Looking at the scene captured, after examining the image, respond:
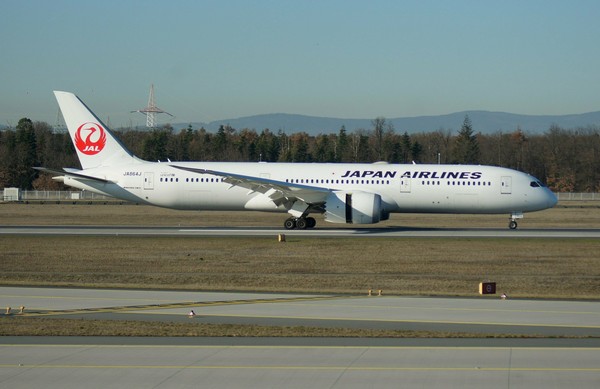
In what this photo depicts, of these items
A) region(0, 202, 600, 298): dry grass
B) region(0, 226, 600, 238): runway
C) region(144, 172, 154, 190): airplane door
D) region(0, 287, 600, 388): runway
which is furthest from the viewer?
region(144, 172, 154, 190): airplane door

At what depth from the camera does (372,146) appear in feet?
401

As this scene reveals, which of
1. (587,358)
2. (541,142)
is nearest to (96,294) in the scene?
(587,358)

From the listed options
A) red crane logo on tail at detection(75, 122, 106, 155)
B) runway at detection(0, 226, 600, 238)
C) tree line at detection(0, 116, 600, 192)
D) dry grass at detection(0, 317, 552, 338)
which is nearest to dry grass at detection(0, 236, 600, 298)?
runway at detection(0, 226, 600, 238)

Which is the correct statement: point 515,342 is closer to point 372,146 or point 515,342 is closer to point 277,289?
point 277,289

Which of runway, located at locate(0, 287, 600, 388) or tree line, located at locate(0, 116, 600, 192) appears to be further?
tree line, located at locate(0, 116, 600, 192)

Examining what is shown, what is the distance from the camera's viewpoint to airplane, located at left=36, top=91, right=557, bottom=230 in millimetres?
43062

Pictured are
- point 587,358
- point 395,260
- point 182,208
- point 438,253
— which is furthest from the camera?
point 182,208

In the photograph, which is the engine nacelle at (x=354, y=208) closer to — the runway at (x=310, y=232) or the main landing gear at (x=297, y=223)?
the runway at (x=310, y=232)

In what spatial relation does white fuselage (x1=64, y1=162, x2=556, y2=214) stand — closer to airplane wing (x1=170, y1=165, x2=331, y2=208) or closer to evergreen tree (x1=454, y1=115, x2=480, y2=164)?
airplane wing (x1=170, y1=165, x2=331, y2=208)

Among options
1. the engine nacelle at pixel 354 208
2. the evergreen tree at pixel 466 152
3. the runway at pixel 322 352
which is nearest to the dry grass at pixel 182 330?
the runway at pixel 322 352

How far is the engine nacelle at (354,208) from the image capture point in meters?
41.2

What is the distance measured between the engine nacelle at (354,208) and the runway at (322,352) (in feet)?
69.1

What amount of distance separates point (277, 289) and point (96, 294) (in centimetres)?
492

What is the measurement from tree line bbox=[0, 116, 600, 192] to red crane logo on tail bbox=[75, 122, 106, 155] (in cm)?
5576
